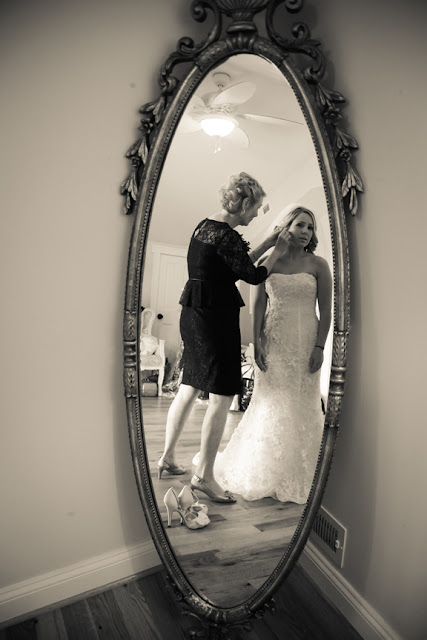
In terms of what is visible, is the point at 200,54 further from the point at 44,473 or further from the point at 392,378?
the point at 44,473

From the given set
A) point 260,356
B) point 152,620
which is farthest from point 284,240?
point 152,620

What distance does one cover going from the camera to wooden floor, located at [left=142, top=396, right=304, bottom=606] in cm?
120

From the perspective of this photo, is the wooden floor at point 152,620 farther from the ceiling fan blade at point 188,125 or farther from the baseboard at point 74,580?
the ceiling fan blade at point 188,125

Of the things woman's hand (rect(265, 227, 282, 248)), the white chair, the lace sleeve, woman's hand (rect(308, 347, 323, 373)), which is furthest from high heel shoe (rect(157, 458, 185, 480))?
woman's hand (rect(265, 227, 282, 248))

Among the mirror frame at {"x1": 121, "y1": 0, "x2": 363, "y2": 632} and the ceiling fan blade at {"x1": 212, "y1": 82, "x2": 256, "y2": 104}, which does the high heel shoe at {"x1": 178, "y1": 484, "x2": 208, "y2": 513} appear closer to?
the mirror frame at {"x1": 121, "y1": 0, "x2": 363, "y2": 632}

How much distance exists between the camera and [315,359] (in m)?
1.18

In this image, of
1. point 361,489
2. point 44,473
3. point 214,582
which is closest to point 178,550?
point 214,582

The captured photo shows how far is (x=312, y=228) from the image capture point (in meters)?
1.16

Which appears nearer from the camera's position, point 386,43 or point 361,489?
point 386,43

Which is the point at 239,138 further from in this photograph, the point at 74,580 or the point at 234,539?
the point at 74,580

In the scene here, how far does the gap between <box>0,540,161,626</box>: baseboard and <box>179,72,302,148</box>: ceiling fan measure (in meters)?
1.53

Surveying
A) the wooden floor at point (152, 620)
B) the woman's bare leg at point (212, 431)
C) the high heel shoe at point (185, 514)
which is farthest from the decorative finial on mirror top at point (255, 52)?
the wooden floor at point (152, 620)

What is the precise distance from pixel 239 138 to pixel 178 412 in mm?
875

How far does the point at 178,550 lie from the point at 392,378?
91cm
